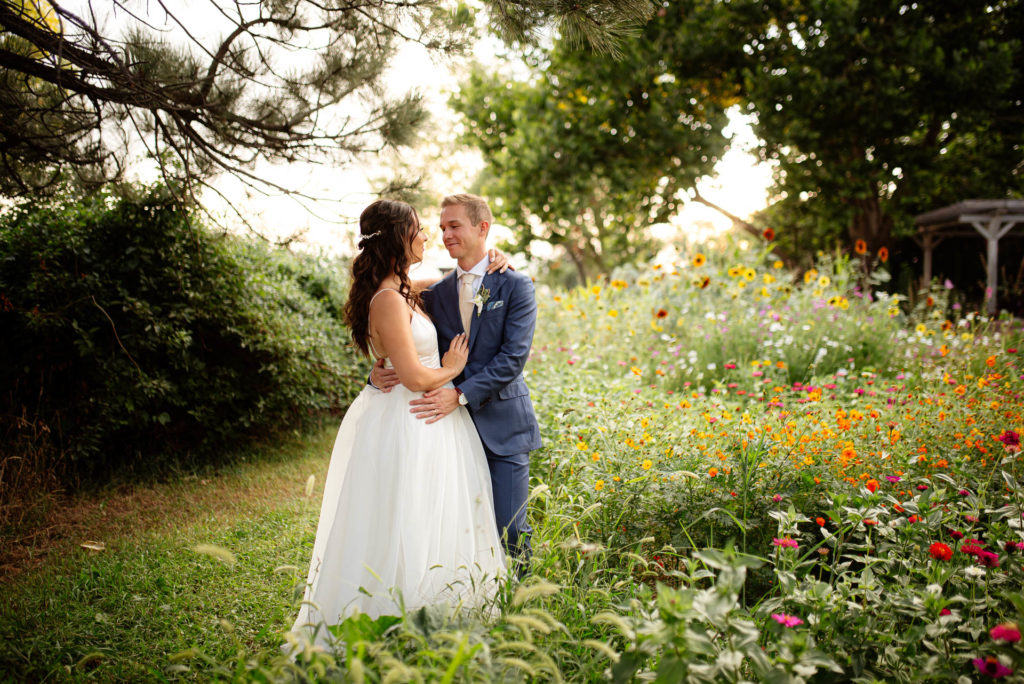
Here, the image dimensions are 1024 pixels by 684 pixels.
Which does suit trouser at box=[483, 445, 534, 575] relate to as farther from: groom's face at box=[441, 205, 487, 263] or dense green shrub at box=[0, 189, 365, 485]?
dense green shrub at box=[0, 189, 365, 485]

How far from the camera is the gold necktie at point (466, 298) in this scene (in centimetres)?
291

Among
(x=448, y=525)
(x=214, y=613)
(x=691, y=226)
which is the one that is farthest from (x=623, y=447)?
(x=691, y=226)

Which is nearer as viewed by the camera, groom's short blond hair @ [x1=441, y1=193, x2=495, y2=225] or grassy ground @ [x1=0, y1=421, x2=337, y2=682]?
grassy ground @ [x1=0, y1=421, x2=337, y2=682]

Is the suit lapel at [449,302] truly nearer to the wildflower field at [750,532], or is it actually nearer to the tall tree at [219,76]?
the wildflower field at [750,532]

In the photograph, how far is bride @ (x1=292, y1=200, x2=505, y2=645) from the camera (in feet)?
7.74

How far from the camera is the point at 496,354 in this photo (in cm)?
282

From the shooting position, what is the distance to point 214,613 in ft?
9.78

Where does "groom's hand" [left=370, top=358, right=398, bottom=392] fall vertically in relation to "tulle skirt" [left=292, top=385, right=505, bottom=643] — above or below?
above

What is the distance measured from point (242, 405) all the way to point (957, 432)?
5.19 meters

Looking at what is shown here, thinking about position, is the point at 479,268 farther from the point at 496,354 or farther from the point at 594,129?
the point at 594,129

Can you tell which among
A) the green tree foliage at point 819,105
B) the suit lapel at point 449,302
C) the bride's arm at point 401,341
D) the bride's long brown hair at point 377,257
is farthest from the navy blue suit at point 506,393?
the green tree foliage at point 819,105

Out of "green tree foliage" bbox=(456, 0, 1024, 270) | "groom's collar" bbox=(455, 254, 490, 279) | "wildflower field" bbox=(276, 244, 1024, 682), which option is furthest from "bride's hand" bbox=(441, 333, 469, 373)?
"green tree foliage" bbox=(456, 0, 1024, 270)

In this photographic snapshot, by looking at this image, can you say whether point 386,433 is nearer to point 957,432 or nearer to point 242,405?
point 957,432

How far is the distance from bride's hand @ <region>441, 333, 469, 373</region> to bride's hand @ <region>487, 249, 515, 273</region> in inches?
15.1
